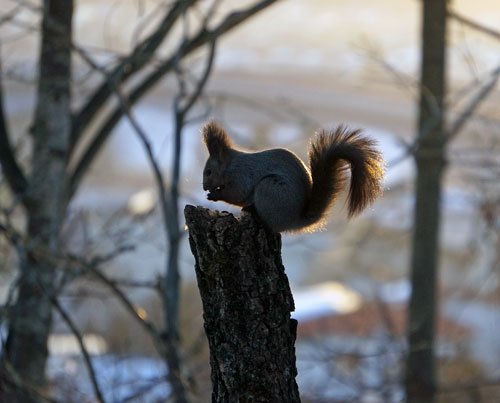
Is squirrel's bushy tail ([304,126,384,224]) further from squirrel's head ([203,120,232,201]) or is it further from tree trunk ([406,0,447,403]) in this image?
tree trunk ([406,0,447,403])

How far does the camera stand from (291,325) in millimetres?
2609

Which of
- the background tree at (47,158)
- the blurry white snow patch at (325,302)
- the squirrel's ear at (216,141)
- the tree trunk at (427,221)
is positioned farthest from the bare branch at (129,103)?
the blurry white snow patch at (325,302)

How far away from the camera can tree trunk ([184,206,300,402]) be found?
2.56 metres

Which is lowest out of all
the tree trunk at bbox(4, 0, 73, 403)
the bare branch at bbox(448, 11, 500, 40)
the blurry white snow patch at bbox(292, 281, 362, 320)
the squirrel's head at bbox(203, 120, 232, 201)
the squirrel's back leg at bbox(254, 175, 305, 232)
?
the squirrel's back leg at bbox(254, 175, 305, 232)

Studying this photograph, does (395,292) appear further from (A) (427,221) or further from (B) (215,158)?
(B) (215,158)

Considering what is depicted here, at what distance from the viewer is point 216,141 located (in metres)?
3.06

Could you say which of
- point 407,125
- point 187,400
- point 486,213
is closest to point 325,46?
point 407,125

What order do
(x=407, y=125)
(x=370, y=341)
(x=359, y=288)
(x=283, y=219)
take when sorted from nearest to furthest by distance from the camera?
(x=283, y=219) < (x=370, y=341) < (x=359, y=288) < (x=407, y=125)

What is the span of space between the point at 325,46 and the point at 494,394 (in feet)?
68.2

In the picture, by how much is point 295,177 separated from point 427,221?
4682mm

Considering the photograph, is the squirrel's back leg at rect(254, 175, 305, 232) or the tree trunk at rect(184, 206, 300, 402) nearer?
the tree trunk at rect(184, 206, 300, 402)

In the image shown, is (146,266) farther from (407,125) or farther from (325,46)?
(325,46)

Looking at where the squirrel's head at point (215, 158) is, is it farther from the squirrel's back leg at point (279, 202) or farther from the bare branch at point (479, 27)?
the bare branch at point (479, 27)

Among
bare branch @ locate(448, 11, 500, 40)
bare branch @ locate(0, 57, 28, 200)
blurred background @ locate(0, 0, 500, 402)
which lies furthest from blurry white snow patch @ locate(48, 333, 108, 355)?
bare branch @ locate(448, 11, 500, 40)
